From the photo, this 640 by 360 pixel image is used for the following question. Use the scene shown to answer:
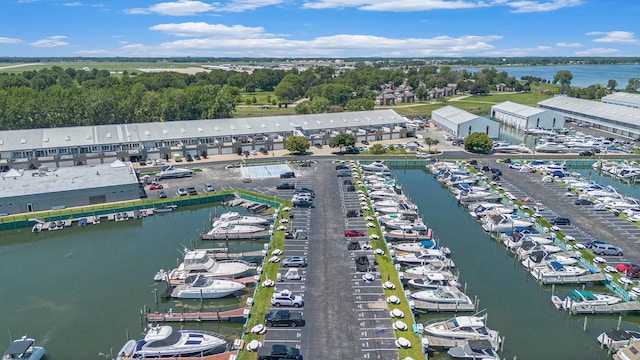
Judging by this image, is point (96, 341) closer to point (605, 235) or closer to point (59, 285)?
point (59, 285)

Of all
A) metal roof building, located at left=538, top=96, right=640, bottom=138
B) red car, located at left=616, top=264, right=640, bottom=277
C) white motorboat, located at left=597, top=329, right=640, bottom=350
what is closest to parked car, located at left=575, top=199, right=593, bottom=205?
red car, located at left=616, top=264, right=640, bottom=277

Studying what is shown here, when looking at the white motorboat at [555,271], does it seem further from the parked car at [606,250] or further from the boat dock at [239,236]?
the boat dock at [239,236]

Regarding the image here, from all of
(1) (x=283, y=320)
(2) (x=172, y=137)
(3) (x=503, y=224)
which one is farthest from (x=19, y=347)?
(2) (x=172, y=137)

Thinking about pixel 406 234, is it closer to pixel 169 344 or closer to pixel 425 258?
pixel 425 258

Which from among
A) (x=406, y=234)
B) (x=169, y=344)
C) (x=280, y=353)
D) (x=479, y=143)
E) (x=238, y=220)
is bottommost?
(x=169, y=344)

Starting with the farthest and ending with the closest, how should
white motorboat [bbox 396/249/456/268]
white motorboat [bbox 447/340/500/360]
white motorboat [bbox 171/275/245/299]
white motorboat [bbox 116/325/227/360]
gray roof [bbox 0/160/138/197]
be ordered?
1. gray roof [bbox 0/160/138/197]
2. white motorboat [bbox 396/249/456/268]
3. white motorboat [bbox 171/275/245/299]
4. white motorboat [bbox 116/325/227/360]
5. white motorboat [bbox 447/340/500/360]

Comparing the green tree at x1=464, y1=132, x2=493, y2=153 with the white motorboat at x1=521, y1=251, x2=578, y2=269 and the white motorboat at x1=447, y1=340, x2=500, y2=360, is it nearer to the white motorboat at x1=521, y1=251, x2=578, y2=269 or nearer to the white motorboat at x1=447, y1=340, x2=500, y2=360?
the white motorboat at x1=521, y1=251, x2=578, y2=269
